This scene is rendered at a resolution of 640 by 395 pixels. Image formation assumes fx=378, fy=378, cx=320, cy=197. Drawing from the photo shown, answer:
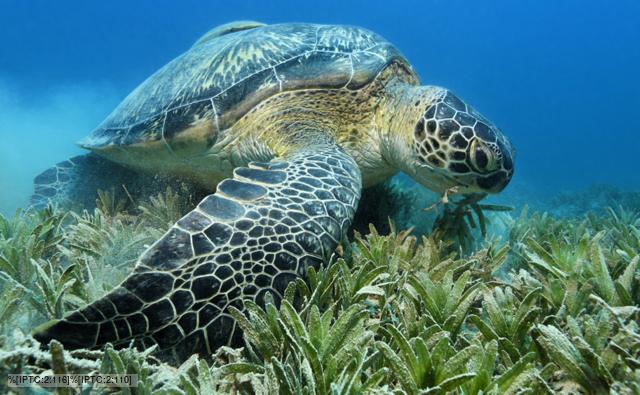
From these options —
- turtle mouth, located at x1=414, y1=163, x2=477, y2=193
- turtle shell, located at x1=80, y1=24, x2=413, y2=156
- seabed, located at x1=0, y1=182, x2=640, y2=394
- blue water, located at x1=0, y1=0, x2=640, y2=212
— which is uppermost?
blue water, located at x1=0, y1=0, x2=640, y2=212

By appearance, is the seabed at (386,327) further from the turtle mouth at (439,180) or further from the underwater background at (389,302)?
the turtle mouth at (439,180)

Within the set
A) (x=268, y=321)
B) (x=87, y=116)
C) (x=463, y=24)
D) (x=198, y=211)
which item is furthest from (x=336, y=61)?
(x=463, y=24)

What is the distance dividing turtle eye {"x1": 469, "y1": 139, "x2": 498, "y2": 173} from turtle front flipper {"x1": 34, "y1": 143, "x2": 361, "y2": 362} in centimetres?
104

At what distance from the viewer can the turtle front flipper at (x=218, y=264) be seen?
1287 mm

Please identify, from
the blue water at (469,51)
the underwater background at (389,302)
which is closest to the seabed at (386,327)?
the underwater background at (389,302)

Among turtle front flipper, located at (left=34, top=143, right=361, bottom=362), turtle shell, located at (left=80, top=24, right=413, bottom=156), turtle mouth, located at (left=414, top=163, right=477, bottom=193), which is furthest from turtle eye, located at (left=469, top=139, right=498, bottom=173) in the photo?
turtle shell, located at (left=80, top=24, right=413, bottom=156)

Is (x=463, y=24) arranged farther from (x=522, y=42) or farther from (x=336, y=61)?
(x=336, y=61)

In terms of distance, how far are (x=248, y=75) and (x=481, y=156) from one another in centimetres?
202

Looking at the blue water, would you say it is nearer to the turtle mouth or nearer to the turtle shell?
the turtle shell

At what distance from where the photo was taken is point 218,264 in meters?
1.51

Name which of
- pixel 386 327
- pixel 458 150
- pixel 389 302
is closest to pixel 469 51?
pixel 458 150

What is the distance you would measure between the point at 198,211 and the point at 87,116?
3685cm

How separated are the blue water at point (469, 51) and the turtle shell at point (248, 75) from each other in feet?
124

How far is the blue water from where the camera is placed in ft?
212
